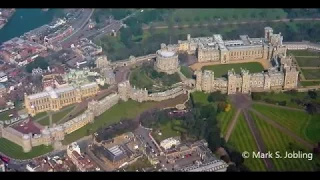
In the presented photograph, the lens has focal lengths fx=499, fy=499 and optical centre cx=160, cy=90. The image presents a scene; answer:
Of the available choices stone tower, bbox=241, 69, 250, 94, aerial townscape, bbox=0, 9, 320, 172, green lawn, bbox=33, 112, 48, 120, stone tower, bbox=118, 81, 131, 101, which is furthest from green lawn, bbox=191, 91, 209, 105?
green lawn, bbox=33, 112, 48, 120

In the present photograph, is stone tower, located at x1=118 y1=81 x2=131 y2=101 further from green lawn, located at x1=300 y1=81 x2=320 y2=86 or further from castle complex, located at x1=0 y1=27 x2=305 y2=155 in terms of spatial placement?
green lawn, located at x1=300 y1=81 x2=320 y2=86

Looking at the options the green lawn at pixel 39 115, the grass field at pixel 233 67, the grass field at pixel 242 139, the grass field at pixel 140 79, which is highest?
the grass field at pixel 233 67

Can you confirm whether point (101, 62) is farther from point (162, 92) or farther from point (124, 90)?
point (162, 92)

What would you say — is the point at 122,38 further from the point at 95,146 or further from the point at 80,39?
the point at 95,146

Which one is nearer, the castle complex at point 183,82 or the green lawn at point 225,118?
the green lawn at point 225,118

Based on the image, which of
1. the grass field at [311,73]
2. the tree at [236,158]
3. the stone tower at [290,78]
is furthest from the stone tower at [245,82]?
the tree at [236,158]

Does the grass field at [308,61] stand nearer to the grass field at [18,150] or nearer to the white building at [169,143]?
the white building at [169,143]

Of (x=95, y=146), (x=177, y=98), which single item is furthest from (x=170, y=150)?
(x=177, y=98)
